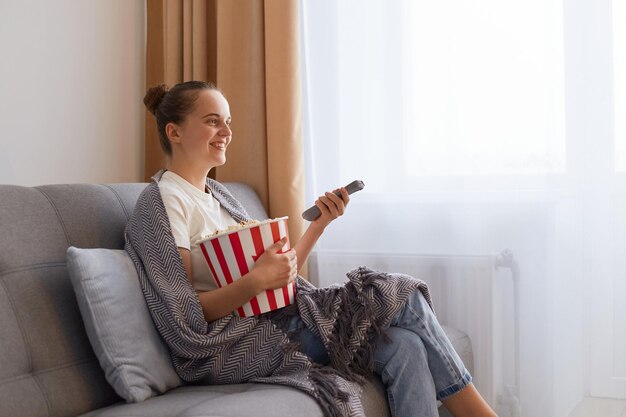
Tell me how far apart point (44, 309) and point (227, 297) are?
1.31ft

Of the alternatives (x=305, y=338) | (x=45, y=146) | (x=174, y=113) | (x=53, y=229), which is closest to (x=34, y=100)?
(x=45, y=146)

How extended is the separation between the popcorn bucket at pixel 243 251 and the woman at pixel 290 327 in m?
0.02

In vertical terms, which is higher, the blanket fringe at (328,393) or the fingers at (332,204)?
the fingers at (332,204)

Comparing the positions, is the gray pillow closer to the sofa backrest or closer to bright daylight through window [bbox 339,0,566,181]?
the sofa backrest

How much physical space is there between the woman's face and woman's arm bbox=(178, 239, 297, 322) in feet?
1.19

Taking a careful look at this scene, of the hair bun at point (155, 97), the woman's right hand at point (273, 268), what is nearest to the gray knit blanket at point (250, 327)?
the woman's right hand at point (273, 268)

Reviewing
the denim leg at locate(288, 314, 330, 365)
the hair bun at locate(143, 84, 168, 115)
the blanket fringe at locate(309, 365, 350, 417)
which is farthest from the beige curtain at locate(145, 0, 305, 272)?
the blanket fringe at locate(309, 365, 350, 417)

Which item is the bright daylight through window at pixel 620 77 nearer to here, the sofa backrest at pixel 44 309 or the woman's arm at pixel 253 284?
the woman's arm at pixel 253 284

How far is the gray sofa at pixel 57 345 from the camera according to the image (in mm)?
1619

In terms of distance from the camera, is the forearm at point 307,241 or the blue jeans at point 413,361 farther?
the forearm at point 307,241

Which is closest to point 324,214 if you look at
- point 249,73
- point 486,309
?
point 486,309

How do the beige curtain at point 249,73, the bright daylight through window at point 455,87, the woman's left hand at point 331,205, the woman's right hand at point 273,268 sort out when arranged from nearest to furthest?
the woman's right hand at point 273,268 < the woman's left hand at point 331,205 < the bright daylight through window at point 455,87 < the beige curtain at point 249,73

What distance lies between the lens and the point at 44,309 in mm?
1750

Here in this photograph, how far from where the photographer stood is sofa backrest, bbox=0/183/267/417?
164cm
